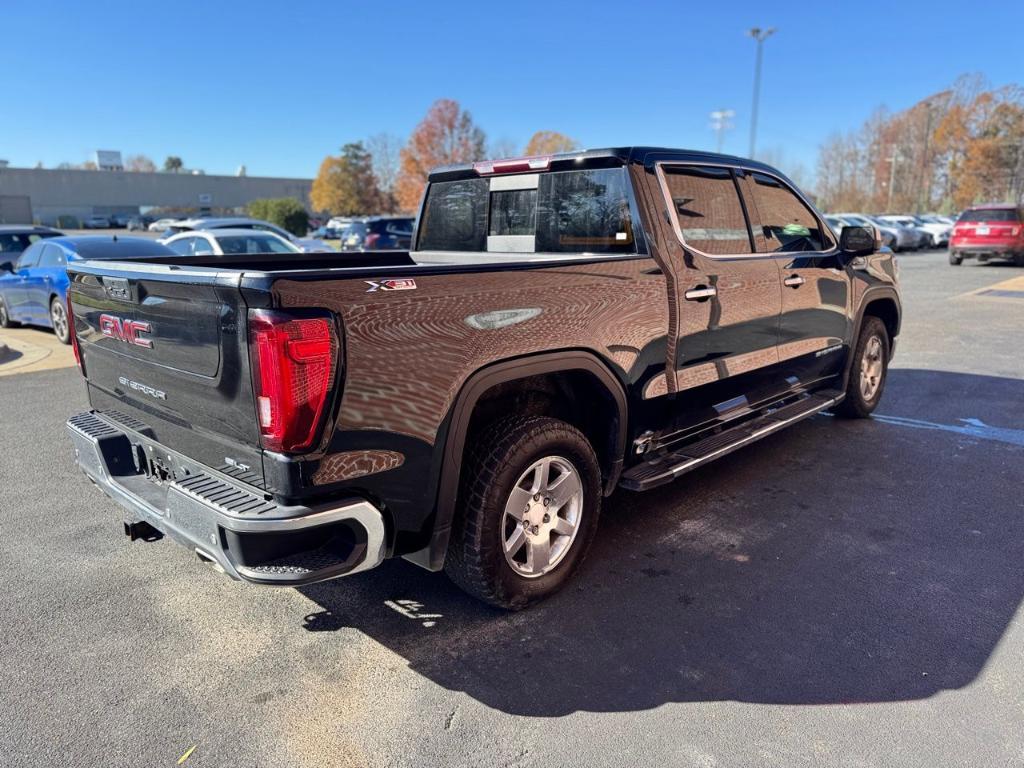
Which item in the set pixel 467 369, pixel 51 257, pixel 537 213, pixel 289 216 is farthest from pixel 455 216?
pixel 289 216

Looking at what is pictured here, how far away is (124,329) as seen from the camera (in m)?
3.13

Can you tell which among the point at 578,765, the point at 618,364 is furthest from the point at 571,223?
the point at 578,765

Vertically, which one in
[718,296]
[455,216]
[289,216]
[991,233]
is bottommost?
[718,296]

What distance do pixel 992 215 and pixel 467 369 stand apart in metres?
24.7

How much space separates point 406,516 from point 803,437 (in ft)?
13.3

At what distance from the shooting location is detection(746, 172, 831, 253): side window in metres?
4.55

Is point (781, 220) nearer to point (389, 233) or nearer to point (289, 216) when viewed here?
point (389, 233)

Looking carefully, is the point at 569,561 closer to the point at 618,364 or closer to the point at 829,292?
the point at 618,364

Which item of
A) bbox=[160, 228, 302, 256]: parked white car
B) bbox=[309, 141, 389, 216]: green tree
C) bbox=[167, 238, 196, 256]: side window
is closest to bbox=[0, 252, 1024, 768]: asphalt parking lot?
bbox=[160, 228, 302, 256]: parked white car

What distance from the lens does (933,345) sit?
31.7ft

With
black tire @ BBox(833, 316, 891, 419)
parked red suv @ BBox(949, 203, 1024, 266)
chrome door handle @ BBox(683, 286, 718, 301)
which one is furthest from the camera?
parked red suv @ BBox(949, 203, 1024, 266)

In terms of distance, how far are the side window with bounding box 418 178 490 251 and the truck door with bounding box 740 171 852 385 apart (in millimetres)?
1626

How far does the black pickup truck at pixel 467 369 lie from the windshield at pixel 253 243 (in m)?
7.46

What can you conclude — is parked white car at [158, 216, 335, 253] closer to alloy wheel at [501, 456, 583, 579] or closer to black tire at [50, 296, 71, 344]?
black tire at [50, 296, 71, 344]
